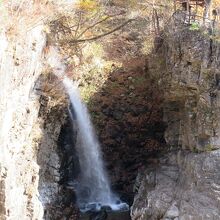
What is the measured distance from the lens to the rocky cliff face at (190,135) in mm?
11195

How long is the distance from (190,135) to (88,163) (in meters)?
4.92

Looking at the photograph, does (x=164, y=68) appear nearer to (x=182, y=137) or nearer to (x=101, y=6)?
(x=182, y=137)

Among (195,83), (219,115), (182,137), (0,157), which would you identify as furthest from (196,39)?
(0,157)

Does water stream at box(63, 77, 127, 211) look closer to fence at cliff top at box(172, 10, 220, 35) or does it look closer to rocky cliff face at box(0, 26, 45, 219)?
rocky cliff face at box(0, 26, 45, 219)

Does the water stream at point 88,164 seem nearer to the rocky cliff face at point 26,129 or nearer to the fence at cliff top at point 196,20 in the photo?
the rocky cliff face at point 26,129

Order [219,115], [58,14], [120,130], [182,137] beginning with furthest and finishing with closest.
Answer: [120,130] → [58,14] → [182,137] → [219,115]

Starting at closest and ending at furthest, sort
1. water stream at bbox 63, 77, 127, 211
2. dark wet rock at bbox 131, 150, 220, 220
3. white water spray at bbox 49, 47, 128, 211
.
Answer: dark wet rock at bbox 131, 150, 220, 220, white water spray at bbox 49, 47, 128, 211, water stream at bbox 63, 77, 127, 211

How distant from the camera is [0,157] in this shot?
24.7 ft

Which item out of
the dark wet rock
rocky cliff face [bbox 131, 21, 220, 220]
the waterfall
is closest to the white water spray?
the waterfall

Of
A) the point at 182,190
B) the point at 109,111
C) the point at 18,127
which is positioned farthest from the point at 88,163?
the point at 18,127

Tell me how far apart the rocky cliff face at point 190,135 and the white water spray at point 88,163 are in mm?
2424

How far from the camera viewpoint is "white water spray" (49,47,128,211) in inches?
A: 596

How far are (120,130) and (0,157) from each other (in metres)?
9.02

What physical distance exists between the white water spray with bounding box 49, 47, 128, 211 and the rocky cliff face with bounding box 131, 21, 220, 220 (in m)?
2.42
